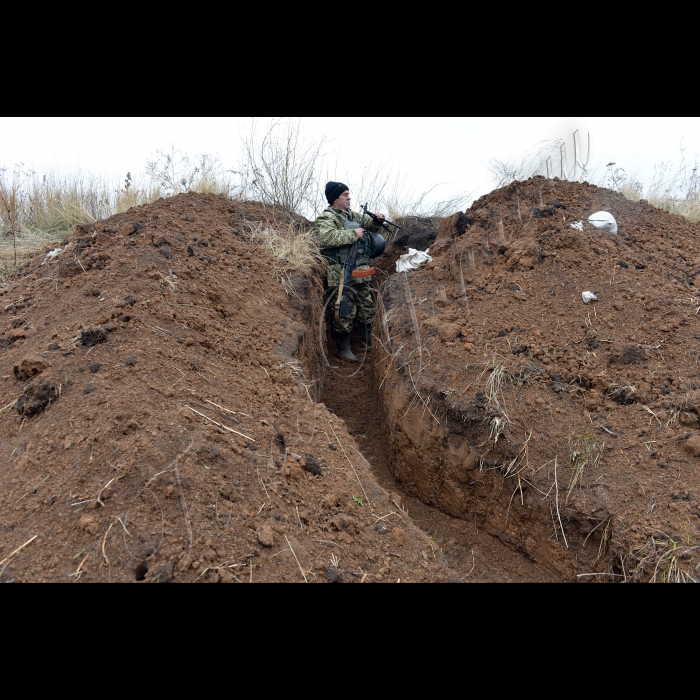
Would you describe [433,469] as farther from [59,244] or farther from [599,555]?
[59,244]

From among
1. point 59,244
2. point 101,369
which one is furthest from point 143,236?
point 101,369

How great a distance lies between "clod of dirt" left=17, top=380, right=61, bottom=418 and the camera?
8.38 ft

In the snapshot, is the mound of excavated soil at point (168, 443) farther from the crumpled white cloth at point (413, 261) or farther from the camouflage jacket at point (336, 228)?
the crumpled white cloth at point (413, 261)

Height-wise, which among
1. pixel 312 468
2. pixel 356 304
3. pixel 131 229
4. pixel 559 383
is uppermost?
pixel 131 229

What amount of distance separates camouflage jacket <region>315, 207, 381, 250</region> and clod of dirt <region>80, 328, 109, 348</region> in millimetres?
2678

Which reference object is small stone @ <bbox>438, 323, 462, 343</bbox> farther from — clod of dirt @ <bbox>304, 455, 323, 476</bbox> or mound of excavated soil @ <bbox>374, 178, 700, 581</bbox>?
clod of dirt @ <bbox>304, 455, 323, 476</bbox>

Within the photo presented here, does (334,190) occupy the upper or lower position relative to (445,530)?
upper

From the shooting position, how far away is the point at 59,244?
15.1 ft

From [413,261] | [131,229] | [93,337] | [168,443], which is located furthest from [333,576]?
[413,261]

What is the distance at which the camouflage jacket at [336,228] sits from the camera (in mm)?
5066

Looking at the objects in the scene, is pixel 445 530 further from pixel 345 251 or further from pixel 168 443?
pixel 345 251

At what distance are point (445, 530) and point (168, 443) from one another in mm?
1969

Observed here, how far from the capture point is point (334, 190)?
18.1 feet

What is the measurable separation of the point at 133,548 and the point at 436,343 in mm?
2551
